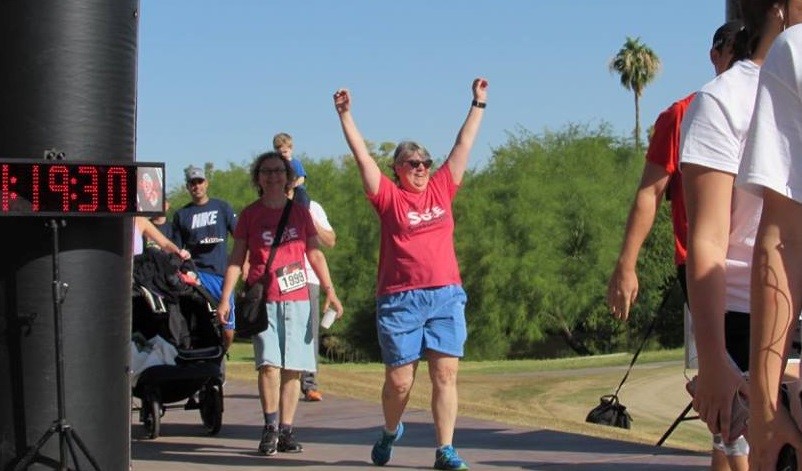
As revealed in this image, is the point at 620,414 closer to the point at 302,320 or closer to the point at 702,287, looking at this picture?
the point at 302,320

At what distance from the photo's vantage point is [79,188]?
22.3 ft

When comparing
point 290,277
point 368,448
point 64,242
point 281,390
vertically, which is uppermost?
point 64,242

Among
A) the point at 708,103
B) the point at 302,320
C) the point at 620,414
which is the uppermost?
the point at 708,103

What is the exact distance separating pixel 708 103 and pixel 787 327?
1358 mm

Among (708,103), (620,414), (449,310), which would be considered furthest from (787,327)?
(620,414)

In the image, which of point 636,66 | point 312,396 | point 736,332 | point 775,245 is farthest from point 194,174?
point 636,66

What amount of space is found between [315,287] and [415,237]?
151 inches

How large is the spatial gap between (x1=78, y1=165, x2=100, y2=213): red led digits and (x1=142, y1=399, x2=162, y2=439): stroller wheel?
4102 millimetres

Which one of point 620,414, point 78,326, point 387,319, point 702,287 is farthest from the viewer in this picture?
point 620,414

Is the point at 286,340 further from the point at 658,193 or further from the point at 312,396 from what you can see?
the point at 658,193

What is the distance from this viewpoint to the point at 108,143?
691 centimetres

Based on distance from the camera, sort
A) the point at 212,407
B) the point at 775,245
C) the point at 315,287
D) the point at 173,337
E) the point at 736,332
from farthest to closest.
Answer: the point at 315,287 → the point at 212,407 → the point at 173,337 → the point at 736,332 → the point at 775,245

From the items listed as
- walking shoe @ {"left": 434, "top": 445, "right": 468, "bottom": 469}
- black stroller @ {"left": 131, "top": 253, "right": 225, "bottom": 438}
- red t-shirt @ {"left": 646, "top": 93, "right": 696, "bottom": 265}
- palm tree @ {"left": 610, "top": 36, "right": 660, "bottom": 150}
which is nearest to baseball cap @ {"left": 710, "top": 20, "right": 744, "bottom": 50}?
red t-shirt @ {"left": 646, "top": 93, "right": 696, "bottom": 265}

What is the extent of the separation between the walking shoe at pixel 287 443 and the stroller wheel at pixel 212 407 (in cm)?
126
